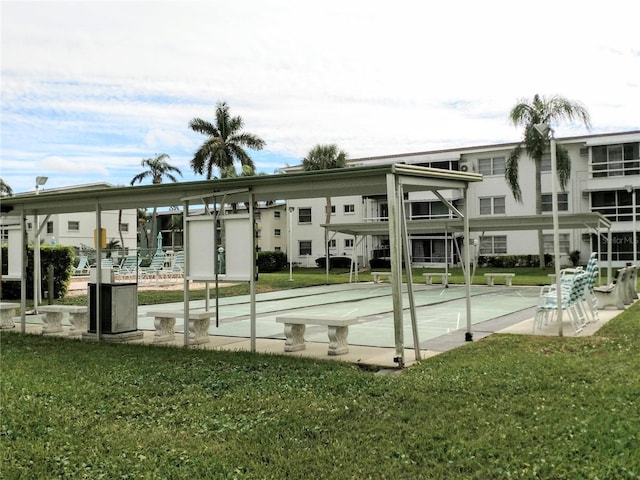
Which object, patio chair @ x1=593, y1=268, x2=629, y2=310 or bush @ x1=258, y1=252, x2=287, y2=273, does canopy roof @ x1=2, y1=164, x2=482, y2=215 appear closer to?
patio chair @ x1=593, y1=268, x2=629, y2=310

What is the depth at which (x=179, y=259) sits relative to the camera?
101ft

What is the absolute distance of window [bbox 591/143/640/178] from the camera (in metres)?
39.8

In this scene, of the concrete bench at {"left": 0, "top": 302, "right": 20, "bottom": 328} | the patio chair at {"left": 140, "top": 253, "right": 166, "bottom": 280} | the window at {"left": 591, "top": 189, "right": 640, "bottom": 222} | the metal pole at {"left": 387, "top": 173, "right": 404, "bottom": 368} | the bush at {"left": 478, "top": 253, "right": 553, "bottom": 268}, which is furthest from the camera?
the bush at {"left": 478, "top": 253, "right": 553, "bottom": 268}

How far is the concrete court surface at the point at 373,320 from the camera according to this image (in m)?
9.96

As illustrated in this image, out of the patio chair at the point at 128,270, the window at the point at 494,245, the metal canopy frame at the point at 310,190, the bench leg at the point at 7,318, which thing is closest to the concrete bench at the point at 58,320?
the metal canopy frame at the point at 310,190

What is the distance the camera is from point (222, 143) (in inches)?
1902

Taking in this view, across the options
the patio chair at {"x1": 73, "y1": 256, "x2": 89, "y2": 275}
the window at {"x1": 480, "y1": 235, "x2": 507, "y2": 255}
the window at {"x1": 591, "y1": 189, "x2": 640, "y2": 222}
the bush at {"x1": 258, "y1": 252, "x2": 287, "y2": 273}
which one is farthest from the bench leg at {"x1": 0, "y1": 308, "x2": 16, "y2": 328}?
the window at {"x1": 480, "y1": 235, "x2": 507, "y2": 255}

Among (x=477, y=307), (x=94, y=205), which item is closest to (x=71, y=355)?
(x=94, y=205)

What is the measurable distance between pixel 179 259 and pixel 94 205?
1933 cm

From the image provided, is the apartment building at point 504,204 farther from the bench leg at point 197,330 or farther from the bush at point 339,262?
the bench leg at point 197,330

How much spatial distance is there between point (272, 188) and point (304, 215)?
140 feet

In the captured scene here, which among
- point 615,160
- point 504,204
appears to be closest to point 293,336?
point 615,160

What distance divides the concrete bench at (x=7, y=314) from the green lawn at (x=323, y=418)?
476 centimetres

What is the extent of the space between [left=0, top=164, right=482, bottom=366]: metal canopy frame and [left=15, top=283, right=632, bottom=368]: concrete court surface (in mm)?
915
